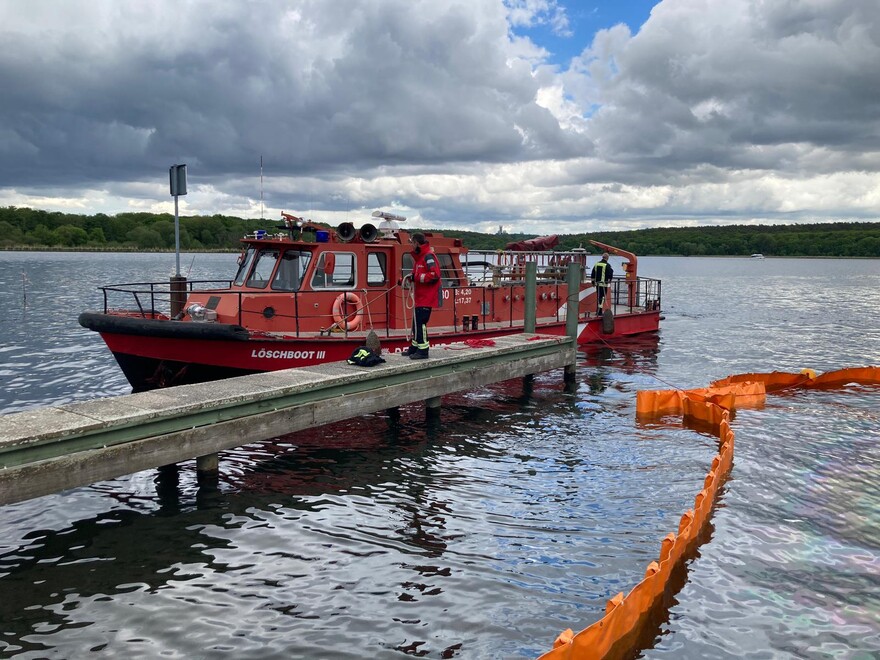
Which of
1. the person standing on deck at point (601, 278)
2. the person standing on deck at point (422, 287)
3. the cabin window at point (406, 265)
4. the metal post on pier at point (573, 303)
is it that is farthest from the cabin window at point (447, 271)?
the person standing on deck at point (601, 278)

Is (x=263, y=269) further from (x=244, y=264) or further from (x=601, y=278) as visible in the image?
(x=601, y=278)

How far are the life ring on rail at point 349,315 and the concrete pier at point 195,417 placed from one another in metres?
2.00

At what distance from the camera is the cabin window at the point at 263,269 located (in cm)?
1338

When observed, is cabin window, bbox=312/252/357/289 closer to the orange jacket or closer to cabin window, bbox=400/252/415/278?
cabin window, bbox=400/252/415/278

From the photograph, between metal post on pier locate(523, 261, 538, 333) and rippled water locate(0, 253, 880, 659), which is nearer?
rippled water locate(0, 253, 880, 659)

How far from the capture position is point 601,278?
21.7 metres

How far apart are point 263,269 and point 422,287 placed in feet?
13.3

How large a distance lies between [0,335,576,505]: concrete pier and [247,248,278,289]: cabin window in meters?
3.56

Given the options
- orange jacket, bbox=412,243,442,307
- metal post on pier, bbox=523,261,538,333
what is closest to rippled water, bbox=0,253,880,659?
orange jacket, bbox=412,243,442,307

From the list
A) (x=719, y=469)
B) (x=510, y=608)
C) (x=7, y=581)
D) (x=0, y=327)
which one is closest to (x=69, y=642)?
(x=7, y=581)

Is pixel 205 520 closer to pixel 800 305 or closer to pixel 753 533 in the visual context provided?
pixel 753 533

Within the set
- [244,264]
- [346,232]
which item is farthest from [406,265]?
[244,264]

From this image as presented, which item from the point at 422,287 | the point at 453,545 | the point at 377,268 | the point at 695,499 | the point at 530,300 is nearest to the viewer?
the point at 453,545

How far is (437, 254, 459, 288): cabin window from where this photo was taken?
16016 mm
